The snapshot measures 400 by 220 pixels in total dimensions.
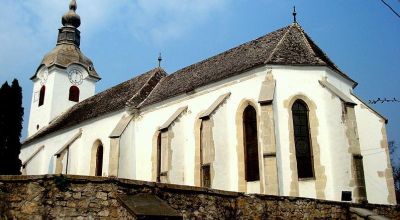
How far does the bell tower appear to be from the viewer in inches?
1305

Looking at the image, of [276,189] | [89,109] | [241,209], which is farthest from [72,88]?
[241,209]

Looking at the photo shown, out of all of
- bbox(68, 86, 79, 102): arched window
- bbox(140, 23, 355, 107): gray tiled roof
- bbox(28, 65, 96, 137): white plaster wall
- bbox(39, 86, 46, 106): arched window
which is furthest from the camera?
bbox(39, 86, 46, 106): arched window

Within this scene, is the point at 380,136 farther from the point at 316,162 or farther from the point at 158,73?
the point at 158,73

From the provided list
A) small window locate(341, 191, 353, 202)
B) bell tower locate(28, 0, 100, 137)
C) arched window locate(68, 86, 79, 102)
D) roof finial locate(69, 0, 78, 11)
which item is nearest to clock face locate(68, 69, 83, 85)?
bell tower locate(28, 0, 100, 137)

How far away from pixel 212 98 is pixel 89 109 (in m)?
11.7

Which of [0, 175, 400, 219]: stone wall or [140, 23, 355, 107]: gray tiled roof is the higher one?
[140, 23, 355, 107]: gray tiled roof

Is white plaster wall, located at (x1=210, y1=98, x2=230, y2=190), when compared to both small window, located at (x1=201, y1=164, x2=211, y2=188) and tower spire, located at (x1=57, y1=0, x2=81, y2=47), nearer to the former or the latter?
small window, located at (x1=201, y1=164, x2=211, y2=188)

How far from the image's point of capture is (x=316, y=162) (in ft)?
54.0

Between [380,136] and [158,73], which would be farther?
[158,73]

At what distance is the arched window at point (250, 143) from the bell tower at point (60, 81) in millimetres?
19980

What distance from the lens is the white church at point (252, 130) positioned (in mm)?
16266

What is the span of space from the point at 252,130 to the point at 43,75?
23.3m

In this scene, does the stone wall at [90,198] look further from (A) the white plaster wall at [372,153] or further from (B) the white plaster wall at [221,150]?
(A) the white plaster wall at [372,153]

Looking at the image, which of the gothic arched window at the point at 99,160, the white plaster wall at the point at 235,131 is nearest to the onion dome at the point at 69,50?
the gothic arched window at the point at 99,160
